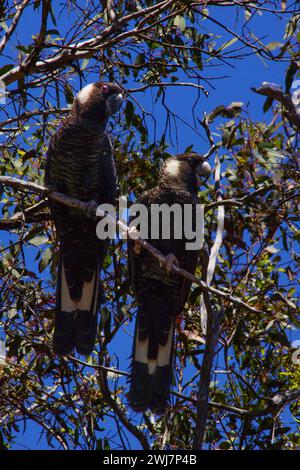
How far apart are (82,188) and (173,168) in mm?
531

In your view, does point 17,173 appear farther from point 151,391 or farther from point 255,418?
point 255,418

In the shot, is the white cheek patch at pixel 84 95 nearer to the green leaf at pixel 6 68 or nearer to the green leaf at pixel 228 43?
the green leaf at pixel 6 68

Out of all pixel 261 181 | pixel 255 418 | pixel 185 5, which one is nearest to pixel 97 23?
pixel 185 5

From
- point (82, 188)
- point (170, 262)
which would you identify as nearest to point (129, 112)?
point (82, 188)

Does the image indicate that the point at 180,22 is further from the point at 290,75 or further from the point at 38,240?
the point at 38,240

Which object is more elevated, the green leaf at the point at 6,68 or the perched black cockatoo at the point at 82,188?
the green leaf at the point at 6,68

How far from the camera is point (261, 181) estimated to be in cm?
456

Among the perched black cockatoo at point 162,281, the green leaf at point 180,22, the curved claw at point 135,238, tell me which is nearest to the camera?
the curved claw at point 135,238

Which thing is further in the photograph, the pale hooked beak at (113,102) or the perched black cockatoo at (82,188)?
the pale hooked beak at (113,102)

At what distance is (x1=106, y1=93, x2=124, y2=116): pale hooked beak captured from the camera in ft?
15.3

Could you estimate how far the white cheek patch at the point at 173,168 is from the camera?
4.54 meters

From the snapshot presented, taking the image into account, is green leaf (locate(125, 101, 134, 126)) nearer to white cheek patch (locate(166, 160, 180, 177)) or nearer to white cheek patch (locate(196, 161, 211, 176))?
white cheek patch (locate(166, 160, 180, 177))

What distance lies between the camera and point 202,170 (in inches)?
182

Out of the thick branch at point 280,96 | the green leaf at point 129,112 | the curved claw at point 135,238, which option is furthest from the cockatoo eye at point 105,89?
the thick branch at point 280,96
